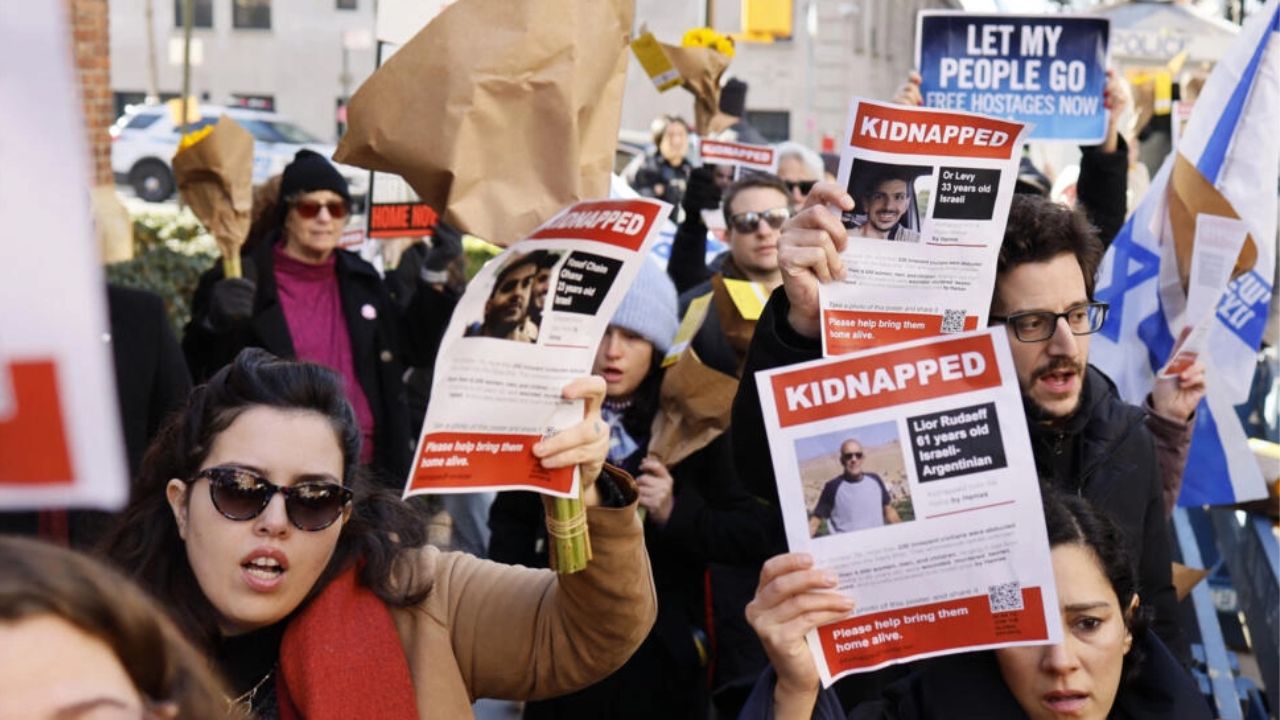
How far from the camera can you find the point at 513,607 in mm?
3061

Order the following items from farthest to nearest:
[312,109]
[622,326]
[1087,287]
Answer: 1. [312,109]
2. [622,326]
3. [1087,287]

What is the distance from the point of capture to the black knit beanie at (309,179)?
659cm

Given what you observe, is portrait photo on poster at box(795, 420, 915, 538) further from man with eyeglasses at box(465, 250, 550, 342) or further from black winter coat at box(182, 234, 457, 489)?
black winter coat at box(182, 234, 457, 489)

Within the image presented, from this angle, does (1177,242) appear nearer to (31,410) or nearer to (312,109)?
(31,410)

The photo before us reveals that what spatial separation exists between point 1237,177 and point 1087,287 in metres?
1.76

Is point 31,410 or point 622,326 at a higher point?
point 31,410

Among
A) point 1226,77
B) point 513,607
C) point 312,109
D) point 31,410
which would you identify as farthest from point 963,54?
point 312,109

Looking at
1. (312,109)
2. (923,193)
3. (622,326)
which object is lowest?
(312,109)

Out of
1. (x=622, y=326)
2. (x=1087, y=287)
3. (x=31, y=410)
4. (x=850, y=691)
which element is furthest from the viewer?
(x=622, y=326)

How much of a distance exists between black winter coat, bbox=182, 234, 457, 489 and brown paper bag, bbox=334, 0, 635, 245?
3306mm

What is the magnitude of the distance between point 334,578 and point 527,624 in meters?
0.33

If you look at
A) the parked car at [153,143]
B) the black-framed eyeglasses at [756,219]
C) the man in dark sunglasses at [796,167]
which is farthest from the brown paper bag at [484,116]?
the parked car at [153,143]

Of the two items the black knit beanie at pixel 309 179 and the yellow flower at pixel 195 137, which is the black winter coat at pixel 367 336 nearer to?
the black knit beanie at pixel 309 179

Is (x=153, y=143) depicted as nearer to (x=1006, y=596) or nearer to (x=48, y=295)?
(x=1006, y=596)
